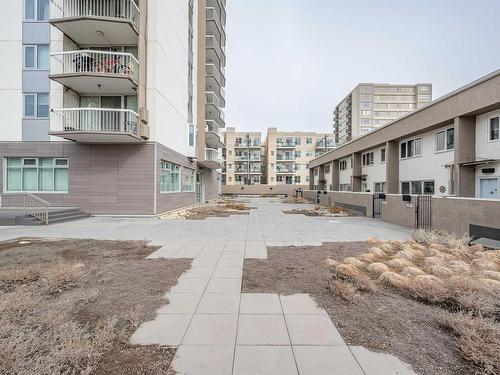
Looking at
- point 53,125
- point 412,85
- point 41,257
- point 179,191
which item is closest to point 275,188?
point 179,191

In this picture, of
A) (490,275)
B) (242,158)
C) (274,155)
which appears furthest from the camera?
(242,158)

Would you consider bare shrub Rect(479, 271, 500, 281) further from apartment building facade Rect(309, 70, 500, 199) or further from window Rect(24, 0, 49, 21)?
window Rect(24, 0, 49, 21)

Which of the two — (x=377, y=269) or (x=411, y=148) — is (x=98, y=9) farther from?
(x=411, y=148)

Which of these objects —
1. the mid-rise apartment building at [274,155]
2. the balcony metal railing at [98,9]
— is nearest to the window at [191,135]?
the balcony metal railing at [98,9]

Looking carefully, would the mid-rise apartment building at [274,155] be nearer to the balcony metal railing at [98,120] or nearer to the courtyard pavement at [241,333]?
the balcony metal railing at [98,120]

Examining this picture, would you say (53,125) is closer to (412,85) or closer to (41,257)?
(41,257)

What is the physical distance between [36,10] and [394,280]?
2333 centimetres

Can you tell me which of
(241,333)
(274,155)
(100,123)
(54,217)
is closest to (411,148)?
(241,333)

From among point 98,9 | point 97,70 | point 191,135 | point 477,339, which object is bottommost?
point 477,339

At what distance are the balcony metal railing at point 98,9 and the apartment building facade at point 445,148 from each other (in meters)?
18.6

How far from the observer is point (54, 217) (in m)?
13.6

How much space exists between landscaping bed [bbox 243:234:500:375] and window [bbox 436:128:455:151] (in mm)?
11244

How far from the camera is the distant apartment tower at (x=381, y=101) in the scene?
3755 inches

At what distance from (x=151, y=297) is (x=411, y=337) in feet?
13.2
